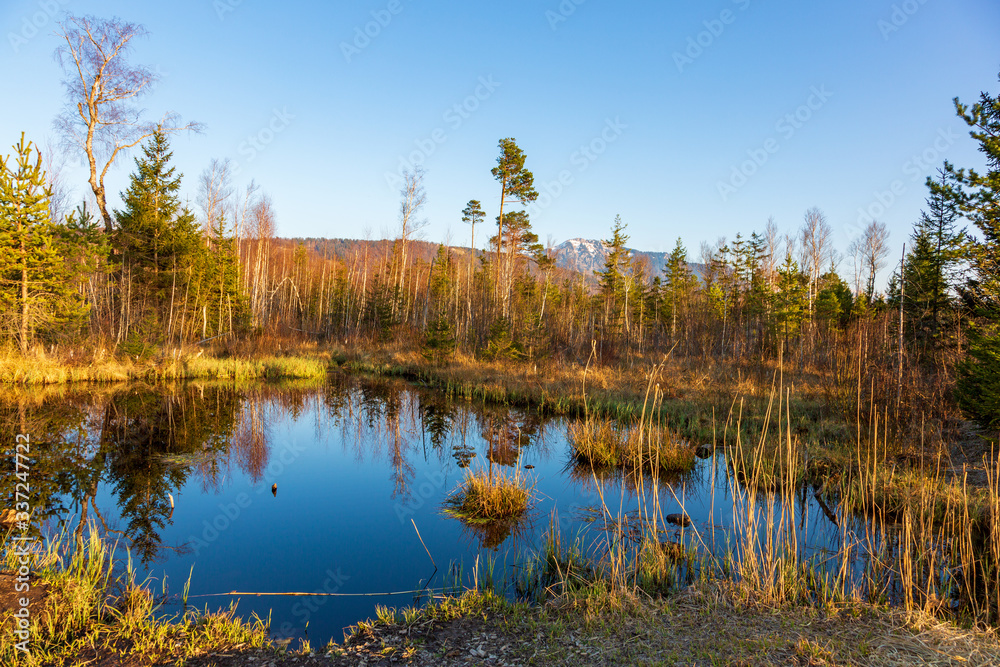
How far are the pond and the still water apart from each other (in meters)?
0.02

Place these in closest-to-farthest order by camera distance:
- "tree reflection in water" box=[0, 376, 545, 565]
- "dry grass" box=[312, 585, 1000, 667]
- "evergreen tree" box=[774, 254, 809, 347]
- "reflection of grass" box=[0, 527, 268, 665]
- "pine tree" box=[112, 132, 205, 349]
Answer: "dry grass" box=[312, 585, 1000, 667], "reflection of grass" box=[0, 527, 268, 665], "tree reflection in water" box=[0, 376, 545, 565], "pine tree" box=[112, 132, 205, 349], "evergreen tree" box=[774, 254, 809, 347]

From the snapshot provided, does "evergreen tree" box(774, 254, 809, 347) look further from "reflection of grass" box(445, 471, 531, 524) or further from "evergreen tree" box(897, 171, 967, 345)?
"reflection of grass" box(445, 471, 531, 524)

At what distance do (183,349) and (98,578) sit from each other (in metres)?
16.0

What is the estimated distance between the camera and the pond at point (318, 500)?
4430mm

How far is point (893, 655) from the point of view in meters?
2.78

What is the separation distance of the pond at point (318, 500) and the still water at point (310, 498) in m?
0.02

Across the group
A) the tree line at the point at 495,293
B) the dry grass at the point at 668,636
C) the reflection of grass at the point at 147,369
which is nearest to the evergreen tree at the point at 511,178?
the tree line at the point at 495,293

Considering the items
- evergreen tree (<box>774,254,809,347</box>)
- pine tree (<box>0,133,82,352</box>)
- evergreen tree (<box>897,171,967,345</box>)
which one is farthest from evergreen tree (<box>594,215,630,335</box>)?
pine tree (<box>0,133,82,352</box>)

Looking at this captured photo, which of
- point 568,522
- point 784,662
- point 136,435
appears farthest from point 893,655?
point 136,435

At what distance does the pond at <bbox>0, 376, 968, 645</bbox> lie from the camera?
174 inches

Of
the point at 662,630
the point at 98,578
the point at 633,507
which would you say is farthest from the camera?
the point at 633,507

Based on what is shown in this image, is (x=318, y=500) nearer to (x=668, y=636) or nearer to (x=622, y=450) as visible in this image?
(x=622, y=450)

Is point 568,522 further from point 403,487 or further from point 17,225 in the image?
point 17,225

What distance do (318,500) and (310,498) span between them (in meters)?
0.16
